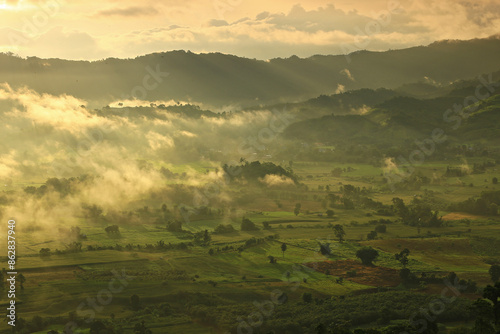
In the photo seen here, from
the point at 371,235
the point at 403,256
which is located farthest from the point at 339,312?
the point at 371,235

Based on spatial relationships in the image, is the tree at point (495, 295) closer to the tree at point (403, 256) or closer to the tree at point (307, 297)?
the tree at point (307, 297)

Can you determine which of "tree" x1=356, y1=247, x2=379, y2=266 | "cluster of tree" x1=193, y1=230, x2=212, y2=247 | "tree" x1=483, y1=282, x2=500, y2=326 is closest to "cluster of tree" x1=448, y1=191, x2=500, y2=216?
"tree" x1=356, y1=247, x2=379, y2=266

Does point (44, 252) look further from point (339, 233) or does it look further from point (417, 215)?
point (417, 215)

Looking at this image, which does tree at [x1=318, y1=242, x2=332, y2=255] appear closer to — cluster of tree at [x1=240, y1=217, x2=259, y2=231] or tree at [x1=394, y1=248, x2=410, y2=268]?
tree at [x1=394, y1=248, x2=410, y2=268]

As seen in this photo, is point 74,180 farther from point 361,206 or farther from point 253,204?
point 361,206

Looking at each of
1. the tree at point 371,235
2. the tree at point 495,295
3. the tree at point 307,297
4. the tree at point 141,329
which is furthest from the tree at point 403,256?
the tree at point 141,329
